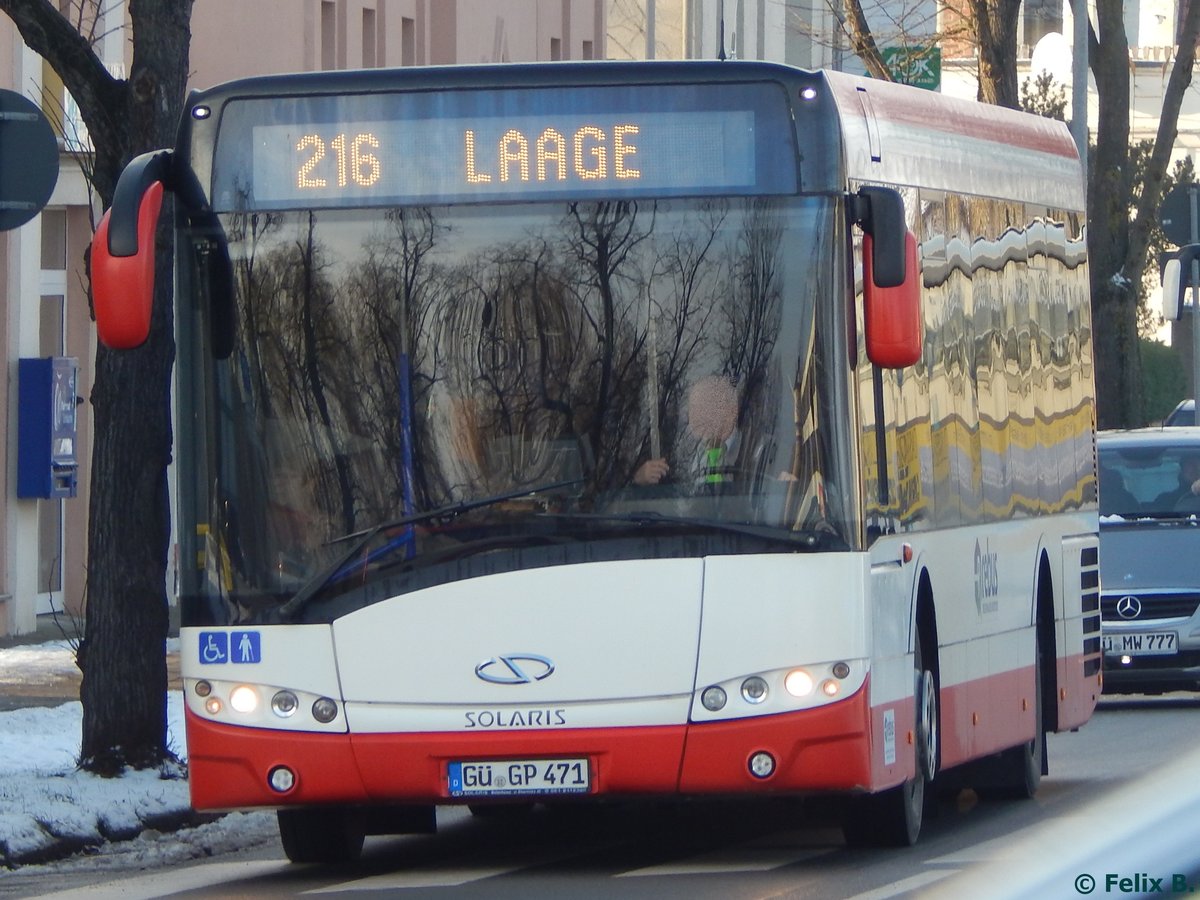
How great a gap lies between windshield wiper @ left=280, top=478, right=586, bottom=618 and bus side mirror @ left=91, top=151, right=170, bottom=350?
976 mm

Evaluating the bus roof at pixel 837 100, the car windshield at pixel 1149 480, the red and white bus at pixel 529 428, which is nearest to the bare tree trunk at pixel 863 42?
the car windshield at pixel 1149 480

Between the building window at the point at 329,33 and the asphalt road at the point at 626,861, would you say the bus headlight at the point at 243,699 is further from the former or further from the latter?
the building window at the point at 329,33

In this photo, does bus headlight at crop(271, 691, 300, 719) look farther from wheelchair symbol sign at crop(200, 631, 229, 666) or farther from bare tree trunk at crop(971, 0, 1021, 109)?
bare tree trunk at crop(971, 0, 1021, 109)

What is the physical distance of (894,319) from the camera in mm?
8953

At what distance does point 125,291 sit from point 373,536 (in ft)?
3.74

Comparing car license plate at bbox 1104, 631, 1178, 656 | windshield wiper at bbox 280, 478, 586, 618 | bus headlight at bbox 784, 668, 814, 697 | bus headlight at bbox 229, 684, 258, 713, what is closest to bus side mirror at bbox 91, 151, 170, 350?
windshield wiper at bbox 280, 478, 586, 618

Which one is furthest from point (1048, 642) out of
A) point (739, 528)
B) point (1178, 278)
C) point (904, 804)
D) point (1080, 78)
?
point (1080, 78)

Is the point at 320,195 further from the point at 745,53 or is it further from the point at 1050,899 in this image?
the point at 745,53

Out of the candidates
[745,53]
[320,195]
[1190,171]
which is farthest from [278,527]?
[1190,171]

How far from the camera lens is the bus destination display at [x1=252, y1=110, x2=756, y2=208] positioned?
9.23m

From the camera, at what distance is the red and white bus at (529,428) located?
29.6 ft

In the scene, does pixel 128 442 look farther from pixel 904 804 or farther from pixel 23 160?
pixel 904 804

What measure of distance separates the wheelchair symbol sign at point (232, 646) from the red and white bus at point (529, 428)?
1cm

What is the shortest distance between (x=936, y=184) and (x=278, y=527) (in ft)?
10.5
